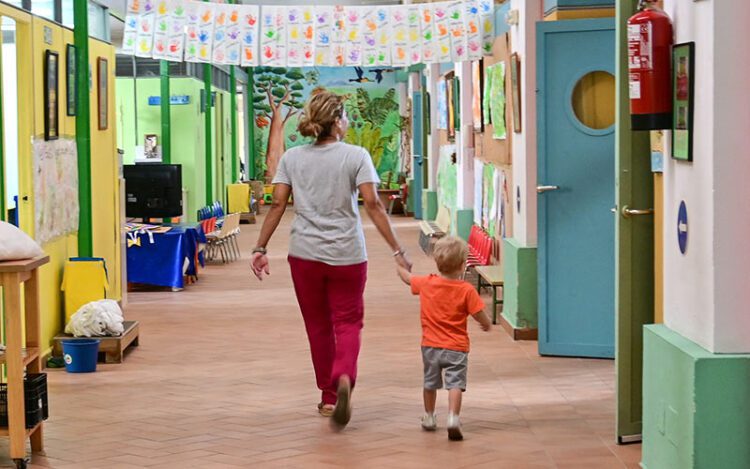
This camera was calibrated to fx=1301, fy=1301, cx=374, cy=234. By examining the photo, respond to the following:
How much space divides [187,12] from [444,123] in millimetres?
7065

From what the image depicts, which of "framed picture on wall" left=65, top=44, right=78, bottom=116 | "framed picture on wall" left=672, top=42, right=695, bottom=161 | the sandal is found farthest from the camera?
"framed picture on wall" left=65, top=44, right=78, bottom=116

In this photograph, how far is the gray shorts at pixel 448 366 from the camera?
6086mm

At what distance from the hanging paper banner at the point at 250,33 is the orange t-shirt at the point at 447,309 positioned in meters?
6.55

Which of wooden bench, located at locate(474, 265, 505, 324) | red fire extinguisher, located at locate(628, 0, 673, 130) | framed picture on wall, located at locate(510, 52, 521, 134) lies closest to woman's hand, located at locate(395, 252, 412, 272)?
red fire extinguisher, located at locate(628, 0, 673, 130)

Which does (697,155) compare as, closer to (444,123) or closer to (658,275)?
(658,275)

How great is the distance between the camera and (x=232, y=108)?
2564 centimetres

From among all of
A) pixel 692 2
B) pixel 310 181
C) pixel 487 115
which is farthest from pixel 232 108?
pixel 692 2

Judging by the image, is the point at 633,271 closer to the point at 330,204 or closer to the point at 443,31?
the point at 330,204

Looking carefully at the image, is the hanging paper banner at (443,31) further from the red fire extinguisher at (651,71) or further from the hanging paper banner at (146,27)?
the red fire extinguisher at (651,71)

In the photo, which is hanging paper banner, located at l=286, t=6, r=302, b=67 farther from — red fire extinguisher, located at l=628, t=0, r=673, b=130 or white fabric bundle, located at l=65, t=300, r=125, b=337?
red fire extinguisher, located at l=628, t=0, r=673, b=130

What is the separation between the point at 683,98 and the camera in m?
4.68

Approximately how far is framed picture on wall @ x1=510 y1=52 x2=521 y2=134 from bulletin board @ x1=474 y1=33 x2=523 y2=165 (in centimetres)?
60

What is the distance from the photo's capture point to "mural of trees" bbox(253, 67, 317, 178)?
3141 centimetres

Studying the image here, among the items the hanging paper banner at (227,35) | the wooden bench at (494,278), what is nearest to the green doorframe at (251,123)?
the hanging paper banner at (227,35)
